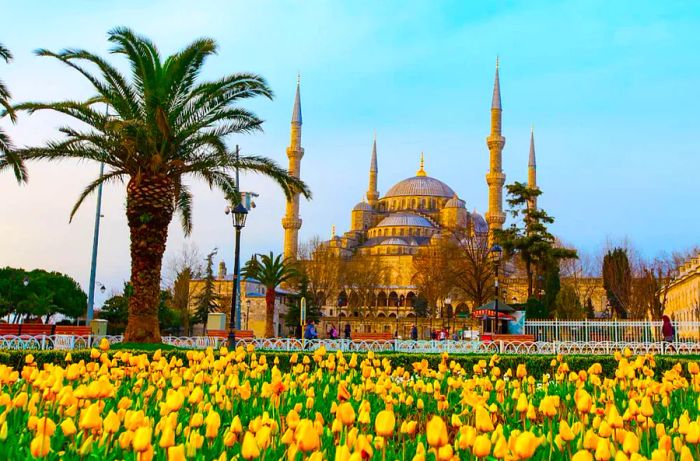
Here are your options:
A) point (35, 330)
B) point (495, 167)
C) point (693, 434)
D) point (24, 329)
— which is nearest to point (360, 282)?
point (495, 167)

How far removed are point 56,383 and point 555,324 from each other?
18223mm

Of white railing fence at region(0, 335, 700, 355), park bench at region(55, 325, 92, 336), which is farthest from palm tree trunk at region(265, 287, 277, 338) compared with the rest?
park bench at region(55, 325, 92, 336)

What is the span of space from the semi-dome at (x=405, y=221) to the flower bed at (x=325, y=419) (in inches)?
2515

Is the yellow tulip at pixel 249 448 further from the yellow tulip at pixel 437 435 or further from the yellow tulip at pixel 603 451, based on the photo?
the yellow tulip at pixel 603 451

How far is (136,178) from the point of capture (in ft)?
44.2

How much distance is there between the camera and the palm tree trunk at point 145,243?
13383 millimetres

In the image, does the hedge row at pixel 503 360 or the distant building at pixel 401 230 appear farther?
the distant building at pixel 401 230

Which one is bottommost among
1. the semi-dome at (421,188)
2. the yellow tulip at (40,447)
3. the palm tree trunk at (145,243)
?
the yellow tulip at (40,447)

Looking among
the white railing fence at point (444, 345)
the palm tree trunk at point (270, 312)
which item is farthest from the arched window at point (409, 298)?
the white railing fence at point (444, 345)

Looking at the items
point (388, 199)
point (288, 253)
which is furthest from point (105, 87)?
point (388, 199)

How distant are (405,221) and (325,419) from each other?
66046 millimetres

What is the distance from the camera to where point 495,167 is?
48.6 metres

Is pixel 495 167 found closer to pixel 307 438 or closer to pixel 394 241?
pixel 394 241

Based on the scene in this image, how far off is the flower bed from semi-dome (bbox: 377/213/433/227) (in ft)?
210
